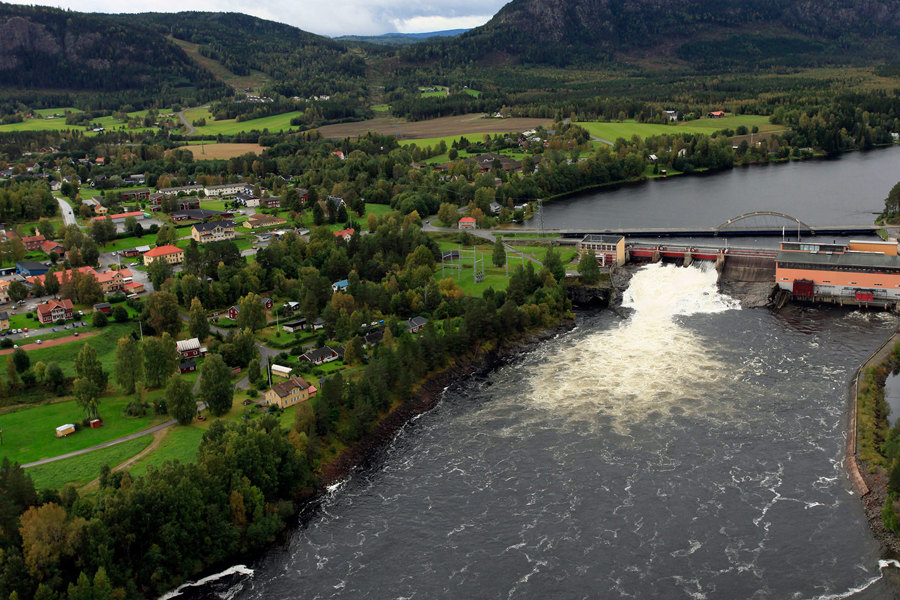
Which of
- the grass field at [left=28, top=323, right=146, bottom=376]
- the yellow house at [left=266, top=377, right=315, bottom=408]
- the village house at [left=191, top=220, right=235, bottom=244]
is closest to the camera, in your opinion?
the yellow house at [left=266, top=377, right=315, bottom=408]

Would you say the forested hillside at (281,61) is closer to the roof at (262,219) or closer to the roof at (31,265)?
the roof at (262,219)

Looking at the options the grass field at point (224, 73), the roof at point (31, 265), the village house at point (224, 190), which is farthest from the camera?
the grass field at point (224, 73)

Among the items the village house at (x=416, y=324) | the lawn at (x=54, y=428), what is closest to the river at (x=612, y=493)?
the village house at (x=416, y=324)

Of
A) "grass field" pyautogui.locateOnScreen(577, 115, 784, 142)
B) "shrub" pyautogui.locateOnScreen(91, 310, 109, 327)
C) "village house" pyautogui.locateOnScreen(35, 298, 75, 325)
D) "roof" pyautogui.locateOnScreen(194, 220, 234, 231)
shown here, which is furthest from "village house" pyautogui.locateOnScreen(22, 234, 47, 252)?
"grass field" pyautogui.locateOnScreen(577, 115, 784, 142)

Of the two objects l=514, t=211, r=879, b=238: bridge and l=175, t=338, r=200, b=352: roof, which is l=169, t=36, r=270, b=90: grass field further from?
l=175, t=338, r=200, b=352: roof

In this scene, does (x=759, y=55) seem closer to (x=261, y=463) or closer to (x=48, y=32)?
(x=48, y=32)

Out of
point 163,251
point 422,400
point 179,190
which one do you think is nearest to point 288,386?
point 422,400
